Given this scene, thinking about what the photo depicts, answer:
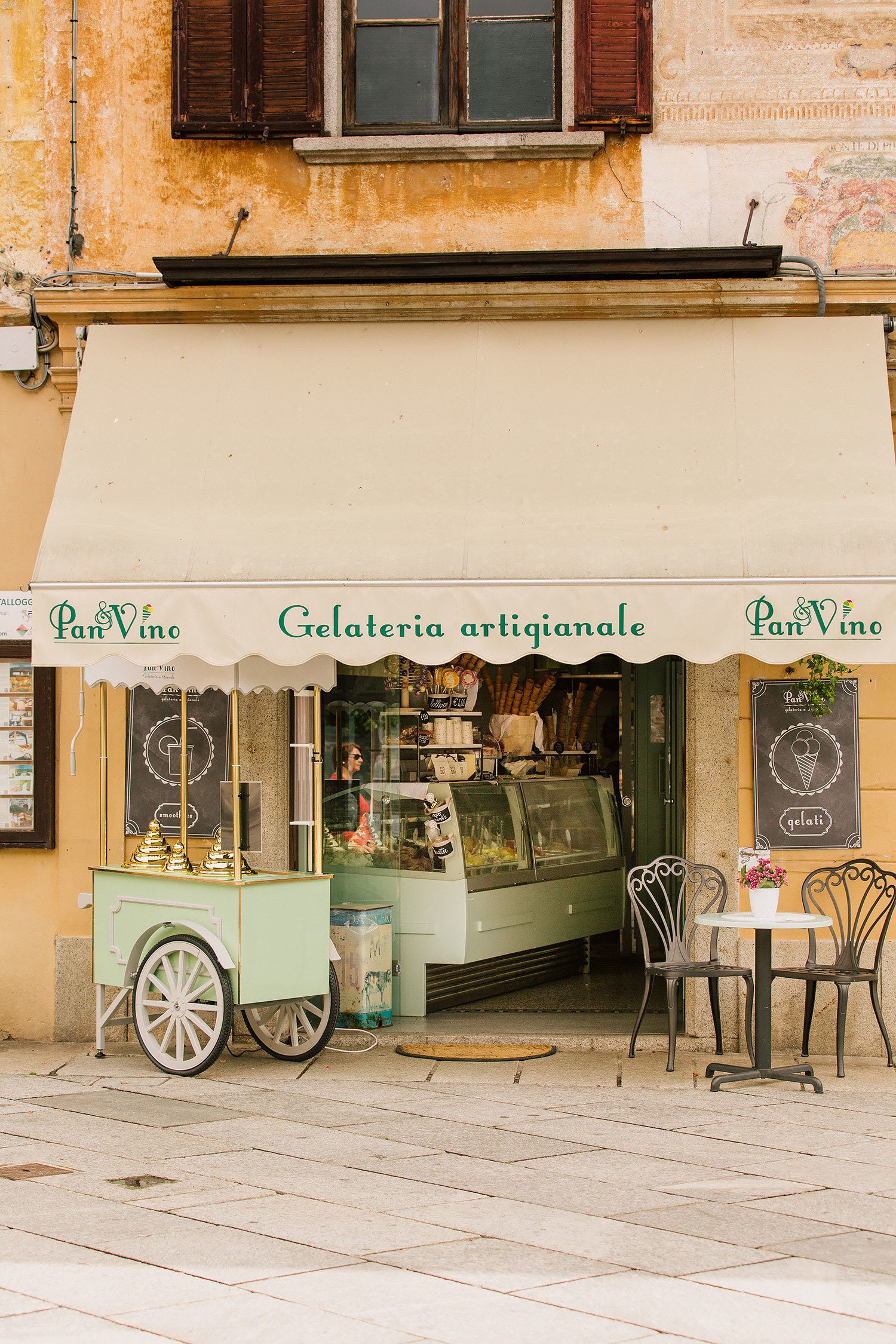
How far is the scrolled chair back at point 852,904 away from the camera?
8.60m

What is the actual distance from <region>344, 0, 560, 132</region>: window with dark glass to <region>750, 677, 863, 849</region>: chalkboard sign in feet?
13.1

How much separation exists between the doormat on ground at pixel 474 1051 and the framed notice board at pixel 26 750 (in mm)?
2584

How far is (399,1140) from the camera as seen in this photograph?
676cm

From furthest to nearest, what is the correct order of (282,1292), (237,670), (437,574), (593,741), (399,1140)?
(593,741), (237,670), (437,574), (399,1140), (282,1292)

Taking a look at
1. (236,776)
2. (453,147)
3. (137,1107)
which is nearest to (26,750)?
(236,776)

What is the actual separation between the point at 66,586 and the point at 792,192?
489 cm

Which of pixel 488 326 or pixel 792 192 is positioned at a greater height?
pixel 792 192

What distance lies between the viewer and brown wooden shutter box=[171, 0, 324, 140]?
9.18 metres

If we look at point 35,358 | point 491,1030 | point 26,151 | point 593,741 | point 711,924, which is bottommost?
point 491,1030

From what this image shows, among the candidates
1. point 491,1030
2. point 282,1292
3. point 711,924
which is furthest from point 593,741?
point 282,1292

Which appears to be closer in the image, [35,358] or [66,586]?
[66,586]

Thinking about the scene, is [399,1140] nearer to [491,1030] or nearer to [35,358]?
[491,1030]

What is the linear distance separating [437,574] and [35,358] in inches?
133

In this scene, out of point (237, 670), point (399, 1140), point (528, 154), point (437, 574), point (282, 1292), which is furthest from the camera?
point (528, 154)
